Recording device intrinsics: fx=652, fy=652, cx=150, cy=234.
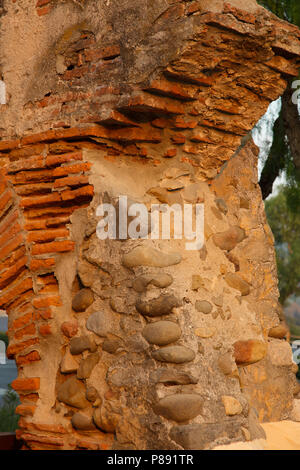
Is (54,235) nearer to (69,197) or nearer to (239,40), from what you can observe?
(69,197)

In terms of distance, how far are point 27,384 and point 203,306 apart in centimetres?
110

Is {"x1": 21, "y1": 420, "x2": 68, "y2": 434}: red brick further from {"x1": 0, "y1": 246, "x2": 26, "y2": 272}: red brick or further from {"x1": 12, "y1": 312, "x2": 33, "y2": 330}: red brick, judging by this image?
{"x1": 0, "y1": 246, "x2": 26, "y2": 272}: red brick

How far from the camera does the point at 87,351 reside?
340cm

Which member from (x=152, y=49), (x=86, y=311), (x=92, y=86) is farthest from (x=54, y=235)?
(x=152, y=49)

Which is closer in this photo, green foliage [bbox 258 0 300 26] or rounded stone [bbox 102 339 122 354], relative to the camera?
rounded stone [bbox 102 339 122 354]

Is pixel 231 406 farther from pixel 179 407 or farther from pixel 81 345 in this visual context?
pixel 81 345

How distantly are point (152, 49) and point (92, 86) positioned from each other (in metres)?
0.41

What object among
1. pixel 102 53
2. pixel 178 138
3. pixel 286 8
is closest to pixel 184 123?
pixel 178 138

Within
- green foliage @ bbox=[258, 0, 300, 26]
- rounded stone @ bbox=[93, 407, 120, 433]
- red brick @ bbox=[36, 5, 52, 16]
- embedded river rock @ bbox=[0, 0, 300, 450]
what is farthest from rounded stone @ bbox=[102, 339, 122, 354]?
green foliage @ bbox=[258, 0, 300, 26]

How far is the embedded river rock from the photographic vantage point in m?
3.17

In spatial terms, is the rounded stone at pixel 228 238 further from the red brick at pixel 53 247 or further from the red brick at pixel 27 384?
the red brick at pixel 27 384

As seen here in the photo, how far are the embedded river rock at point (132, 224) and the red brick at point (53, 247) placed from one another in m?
0.01

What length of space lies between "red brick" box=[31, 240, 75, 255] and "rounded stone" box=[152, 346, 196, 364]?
861 millimetres
